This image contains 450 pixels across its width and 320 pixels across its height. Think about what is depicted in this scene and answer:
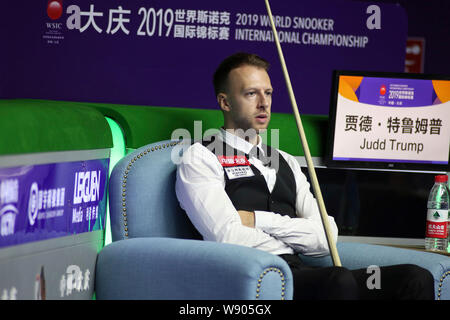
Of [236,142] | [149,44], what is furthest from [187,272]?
[149,44]

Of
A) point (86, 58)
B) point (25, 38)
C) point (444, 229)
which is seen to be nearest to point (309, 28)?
point (86, 58)

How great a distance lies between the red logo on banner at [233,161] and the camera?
2328mm

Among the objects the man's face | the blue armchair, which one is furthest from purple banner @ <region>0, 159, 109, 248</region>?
the man's face

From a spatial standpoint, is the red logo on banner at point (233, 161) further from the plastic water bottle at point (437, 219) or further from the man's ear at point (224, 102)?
the plastic water bottle at point (437, 219)

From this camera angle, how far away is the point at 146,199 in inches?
89.4

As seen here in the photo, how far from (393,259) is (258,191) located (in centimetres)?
50

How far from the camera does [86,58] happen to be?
15.0 ft

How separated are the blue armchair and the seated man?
0.34 feet

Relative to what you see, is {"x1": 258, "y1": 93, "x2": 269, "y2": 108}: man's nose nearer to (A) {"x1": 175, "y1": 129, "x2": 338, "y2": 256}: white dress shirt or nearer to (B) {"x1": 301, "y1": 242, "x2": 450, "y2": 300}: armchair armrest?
(A) {"x1": 175, "y1": 129, "x2": 338, "y2": 256}: white dress shirt

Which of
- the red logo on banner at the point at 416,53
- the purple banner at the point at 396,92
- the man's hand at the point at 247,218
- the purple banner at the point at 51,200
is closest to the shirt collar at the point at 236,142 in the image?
the man's hand at the point at 247,218

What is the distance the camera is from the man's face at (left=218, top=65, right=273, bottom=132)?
2.39m

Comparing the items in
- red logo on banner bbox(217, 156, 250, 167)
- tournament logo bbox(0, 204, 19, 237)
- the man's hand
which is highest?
Answer: red logo on banner bbox(217, 156, 250, 167)
